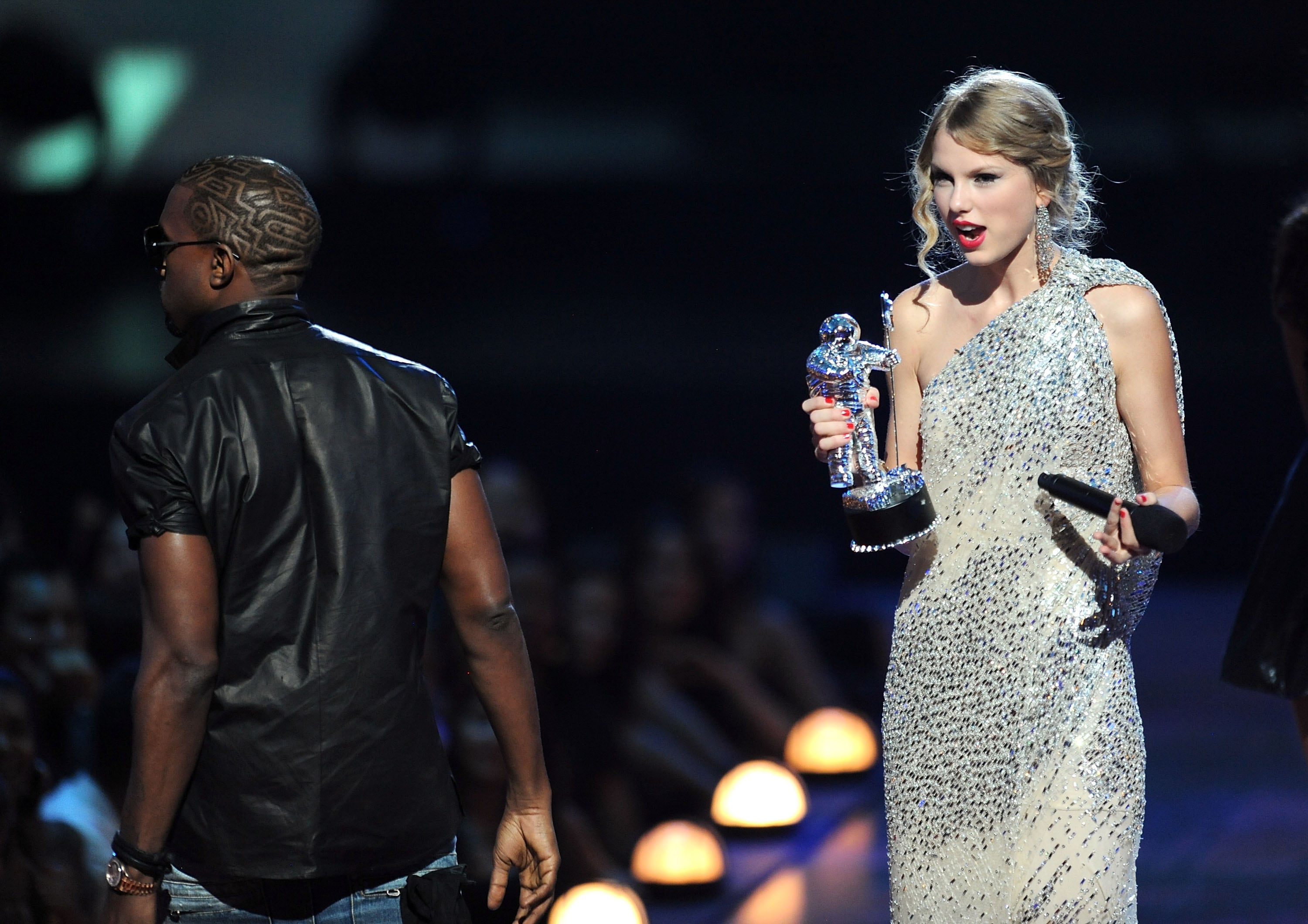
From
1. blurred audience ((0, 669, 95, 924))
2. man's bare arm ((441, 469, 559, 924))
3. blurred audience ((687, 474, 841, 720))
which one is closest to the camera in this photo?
man's bare arm ((441, 469, 559, 924))

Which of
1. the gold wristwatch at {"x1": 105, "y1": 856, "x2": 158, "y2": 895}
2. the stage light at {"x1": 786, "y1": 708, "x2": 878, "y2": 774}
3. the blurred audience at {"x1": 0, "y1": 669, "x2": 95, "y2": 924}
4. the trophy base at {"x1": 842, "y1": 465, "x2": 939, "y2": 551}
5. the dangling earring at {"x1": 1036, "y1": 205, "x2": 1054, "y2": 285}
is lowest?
the stage light at {"x1": 786, "y1": 708, "x2": 878, "y2": 774}

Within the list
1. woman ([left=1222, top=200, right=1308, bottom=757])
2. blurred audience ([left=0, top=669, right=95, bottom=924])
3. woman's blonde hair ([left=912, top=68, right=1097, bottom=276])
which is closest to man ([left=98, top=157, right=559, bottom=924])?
woman's blonde hair ([left=912, top=68, right=1097, bottom=276])

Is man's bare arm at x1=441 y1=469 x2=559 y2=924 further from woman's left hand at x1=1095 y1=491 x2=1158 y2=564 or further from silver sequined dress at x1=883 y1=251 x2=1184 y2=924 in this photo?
woman's left hand at x1=1095 y1=491 x2=1158 y2=564

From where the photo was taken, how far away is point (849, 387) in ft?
7.80

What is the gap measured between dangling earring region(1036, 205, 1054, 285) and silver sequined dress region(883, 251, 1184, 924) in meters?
0.02

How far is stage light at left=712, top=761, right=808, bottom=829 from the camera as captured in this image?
5.00m

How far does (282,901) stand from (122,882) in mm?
207

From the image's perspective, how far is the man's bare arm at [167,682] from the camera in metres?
1.92

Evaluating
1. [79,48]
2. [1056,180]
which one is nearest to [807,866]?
[1056,180]

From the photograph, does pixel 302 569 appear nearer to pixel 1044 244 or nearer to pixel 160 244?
pixel 160 244

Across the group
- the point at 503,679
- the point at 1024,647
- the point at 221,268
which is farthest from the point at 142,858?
the point at 1024,647

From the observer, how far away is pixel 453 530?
84.0 inches

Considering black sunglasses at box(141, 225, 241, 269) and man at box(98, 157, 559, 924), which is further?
black sunglasses at box(141, 225, 241, 269)

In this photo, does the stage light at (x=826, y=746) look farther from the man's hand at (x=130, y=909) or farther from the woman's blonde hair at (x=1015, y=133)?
the man's hand at (x=130, y=909)
